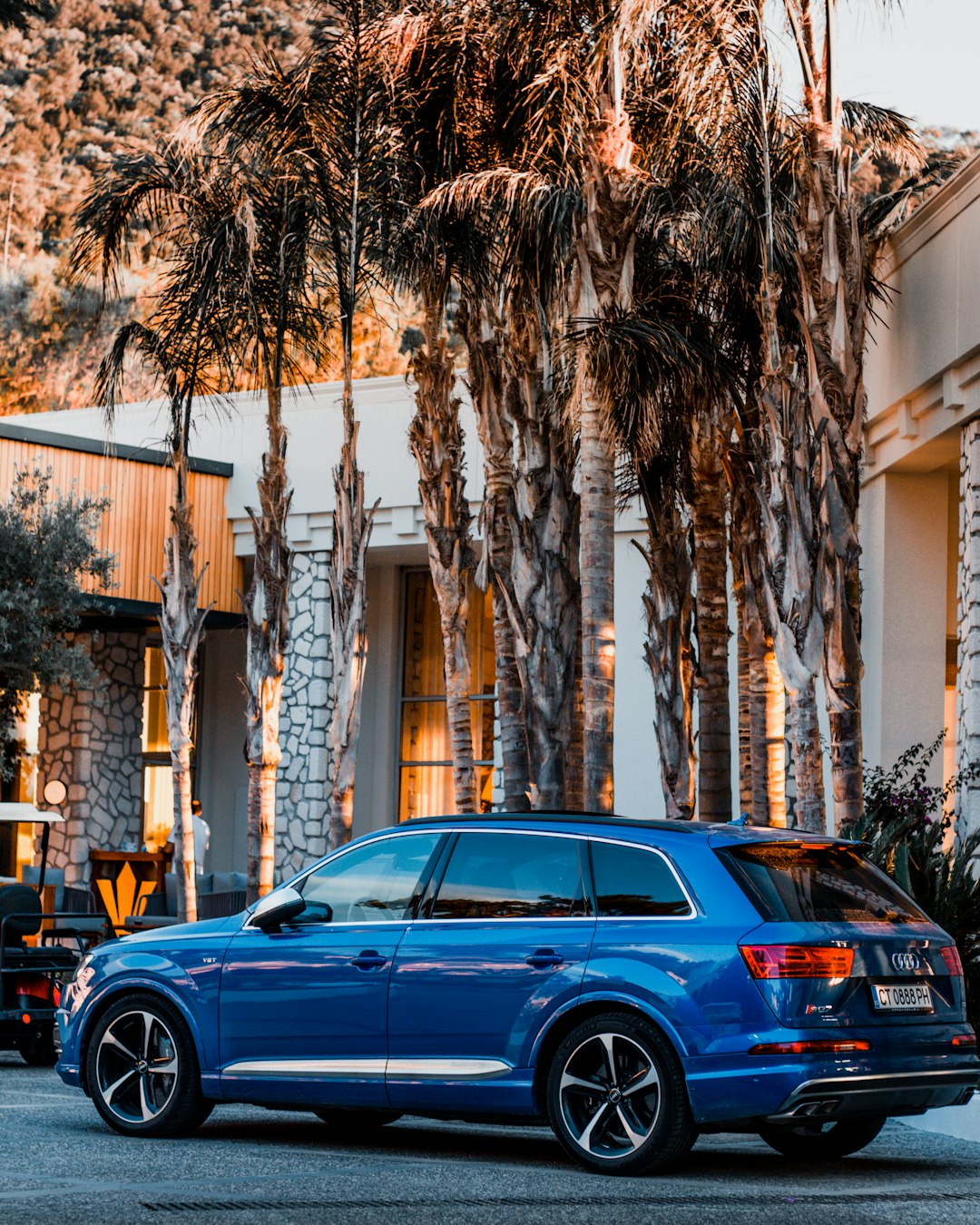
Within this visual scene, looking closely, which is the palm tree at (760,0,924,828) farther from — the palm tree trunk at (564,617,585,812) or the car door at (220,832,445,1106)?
the car door at (220,832,445,1106)

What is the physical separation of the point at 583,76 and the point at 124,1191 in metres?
9.79

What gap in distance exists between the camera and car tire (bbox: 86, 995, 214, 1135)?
8117 millimetres

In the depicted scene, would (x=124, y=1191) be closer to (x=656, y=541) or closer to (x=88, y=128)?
(x=656, y=541)

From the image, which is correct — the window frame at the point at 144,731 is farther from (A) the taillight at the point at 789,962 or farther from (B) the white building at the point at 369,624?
(A) the taillight at the point at 789,962

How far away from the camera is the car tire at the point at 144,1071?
812 cm

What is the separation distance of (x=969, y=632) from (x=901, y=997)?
6671 millimetres

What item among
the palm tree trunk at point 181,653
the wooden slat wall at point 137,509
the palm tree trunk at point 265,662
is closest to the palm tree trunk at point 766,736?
the palm tree trunk at point 265,662

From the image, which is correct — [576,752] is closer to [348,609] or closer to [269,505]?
[348,609]

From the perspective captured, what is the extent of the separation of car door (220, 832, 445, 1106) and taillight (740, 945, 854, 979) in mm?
1664

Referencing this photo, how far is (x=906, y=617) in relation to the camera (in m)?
15.9

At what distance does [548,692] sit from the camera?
14.2 meters

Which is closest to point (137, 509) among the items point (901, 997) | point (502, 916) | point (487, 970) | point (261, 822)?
point (261, 822)

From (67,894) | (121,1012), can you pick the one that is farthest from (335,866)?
(67,894)

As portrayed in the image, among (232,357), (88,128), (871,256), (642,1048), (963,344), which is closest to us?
(642,1048)
